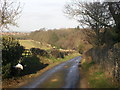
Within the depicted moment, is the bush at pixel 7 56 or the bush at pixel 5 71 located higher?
the bush at pixel 7 56

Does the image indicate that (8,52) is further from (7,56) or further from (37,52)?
(37,52)

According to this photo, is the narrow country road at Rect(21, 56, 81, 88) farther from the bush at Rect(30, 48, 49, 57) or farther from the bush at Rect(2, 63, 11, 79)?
the bush at Rect(30, 48, 49, 57)

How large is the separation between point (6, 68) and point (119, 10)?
1320 cm

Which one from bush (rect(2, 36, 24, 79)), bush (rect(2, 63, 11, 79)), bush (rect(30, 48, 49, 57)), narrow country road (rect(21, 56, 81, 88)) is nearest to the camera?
narrow country road (rect(21, 56, 81, 88))

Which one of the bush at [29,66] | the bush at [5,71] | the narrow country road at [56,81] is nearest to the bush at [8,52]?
the bush at [5,71]

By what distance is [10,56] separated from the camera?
17219mm

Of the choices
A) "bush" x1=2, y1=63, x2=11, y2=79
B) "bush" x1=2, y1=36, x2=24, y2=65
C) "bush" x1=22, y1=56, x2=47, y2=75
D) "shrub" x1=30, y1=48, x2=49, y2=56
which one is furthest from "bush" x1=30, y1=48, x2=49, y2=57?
"bush" x1=2, y1=63, x2=11, y2=79

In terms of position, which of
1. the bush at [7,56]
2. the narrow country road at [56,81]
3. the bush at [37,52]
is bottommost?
the narrow country road at [56,81]

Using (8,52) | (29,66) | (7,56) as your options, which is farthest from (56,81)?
(29,66)

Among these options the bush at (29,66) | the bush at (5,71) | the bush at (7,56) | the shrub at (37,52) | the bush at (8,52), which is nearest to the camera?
the bush at (5,71)

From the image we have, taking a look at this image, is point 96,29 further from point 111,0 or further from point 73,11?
point 111,0

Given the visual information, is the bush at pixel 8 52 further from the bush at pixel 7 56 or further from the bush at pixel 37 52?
the bush at pixel 37 52

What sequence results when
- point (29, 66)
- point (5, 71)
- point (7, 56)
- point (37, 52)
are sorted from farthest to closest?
A: point (37, 52) < point (29, 66) < point (7, 56) < point (5, 71)

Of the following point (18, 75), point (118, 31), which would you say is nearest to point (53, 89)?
point (18, 75)
